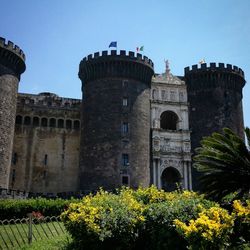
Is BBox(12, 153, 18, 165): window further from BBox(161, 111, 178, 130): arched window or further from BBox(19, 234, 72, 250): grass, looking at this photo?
BBox(19, 234, 72, 250): grass

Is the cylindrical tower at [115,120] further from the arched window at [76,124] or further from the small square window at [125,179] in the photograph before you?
the arched window at [76,124]

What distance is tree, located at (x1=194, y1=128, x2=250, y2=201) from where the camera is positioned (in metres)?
20.9

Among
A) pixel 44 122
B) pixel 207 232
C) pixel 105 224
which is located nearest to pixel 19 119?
pixel 44 122

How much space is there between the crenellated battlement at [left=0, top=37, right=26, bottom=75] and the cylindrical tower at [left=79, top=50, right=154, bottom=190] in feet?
23.9

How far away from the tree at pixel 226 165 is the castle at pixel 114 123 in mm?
21754

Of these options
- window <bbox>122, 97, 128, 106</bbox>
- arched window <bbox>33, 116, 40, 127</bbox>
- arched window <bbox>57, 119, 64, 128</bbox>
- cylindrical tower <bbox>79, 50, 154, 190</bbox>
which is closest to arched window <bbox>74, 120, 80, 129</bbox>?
arched window <bbox>57, 119, 64, 128</bbox>

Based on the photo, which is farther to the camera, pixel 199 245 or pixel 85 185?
pixel 85 185

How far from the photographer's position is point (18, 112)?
49719 mm

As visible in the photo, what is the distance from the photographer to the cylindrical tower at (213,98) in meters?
49.3

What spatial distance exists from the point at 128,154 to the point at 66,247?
1024 inches

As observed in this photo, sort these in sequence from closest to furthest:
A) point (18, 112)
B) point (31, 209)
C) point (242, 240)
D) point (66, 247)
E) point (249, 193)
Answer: point (242, 240) → point (66, 247) → point (249, 193) → point (31, 209) → point (18, 112)

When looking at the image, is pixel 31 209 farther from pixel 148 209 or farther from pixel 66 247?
pixel 148 209

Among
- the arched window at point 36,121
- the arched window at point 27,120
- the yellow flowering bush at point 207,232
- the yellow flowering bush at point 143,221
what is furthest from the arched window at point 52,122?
the yellow flowering bush at point 207,232

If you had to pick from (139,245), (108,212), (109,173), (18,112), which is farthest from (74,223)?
(18,112)
